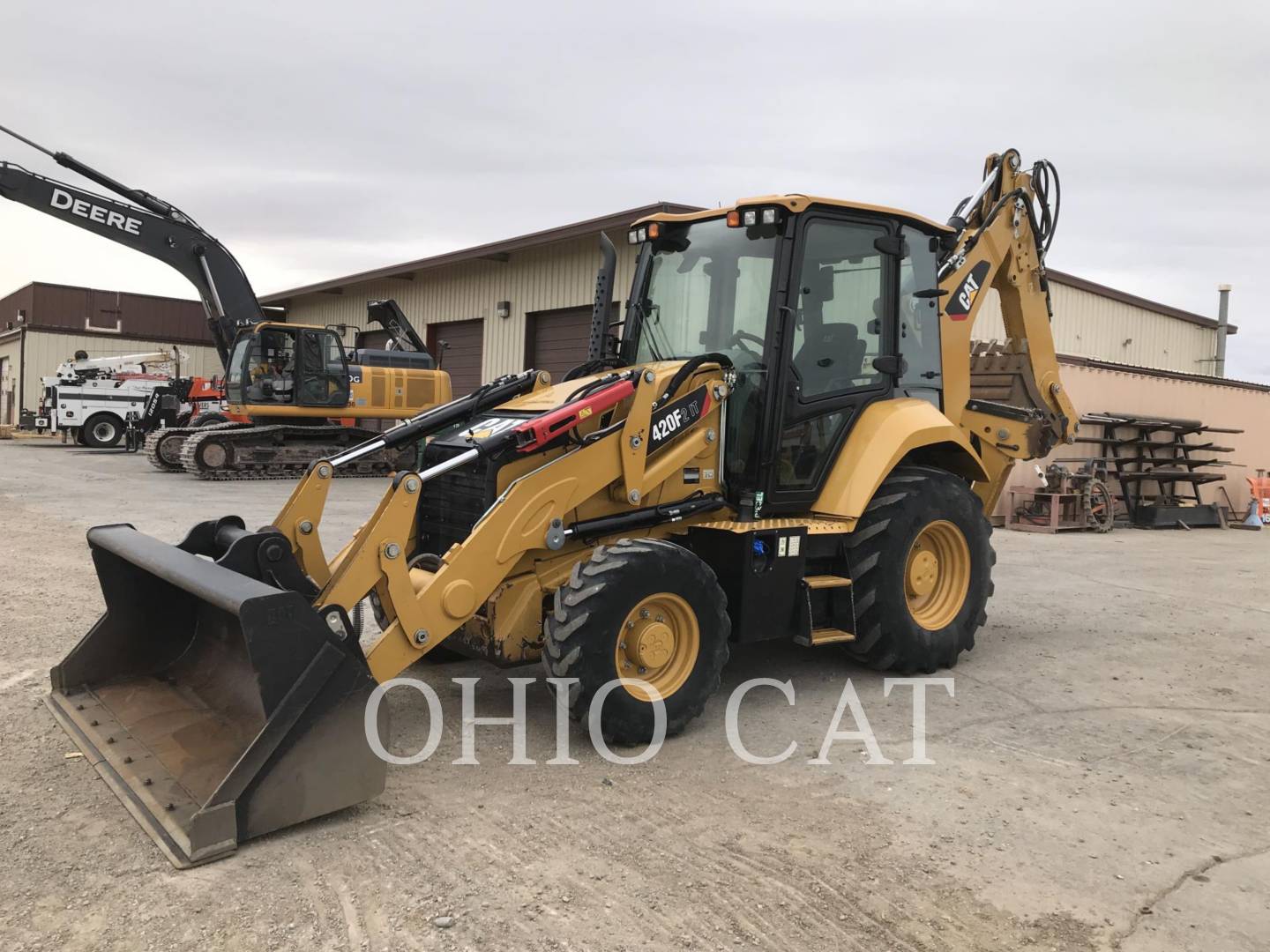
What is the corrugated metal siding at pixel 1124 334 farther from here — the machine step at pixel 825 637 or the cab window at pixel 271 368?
the machine step at pixel 825 637

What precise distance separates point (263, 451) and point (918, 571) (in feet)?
50.2

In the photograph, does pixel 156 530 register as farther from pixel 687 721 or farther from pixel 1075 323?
pixel 1075 323

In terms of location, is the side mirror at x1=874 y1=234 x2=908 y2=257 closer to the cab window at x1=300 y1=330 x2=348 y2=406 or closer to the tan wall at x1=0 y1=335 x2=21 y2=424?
the cab window at x1=300 y1=330 x2=348 y2=406

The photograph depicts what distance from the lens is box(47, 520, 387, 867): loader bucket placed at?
3312mm

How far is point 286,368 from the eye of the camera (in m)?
18.6

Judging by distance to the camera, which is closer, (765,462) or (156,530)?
(765,462)

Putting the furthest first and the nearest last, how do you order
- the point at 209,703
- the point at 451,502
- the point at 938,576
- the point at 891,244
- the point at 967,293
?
the point at 967,293 → the point at 938,576 → the point at 891,244 → the point at 451,502 → the point at 209,703

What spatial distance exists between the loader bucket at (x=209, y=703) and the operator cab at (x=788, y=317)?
246 centimetres

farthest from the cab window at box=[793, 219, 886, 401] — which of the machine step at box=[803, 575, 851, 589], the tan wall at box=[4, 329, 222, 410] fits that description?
the tan wall at box=[4, 329, 222, 410]

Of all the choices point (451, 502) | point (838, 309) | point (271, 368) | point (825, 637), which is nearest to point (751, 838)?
point (825, 637)

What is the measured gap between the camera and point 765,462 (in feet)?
17.0

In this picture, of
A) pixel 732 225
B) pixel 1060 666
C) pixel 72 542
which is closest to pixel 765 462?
pixel 732 225

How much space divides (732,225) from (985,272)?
234 cm

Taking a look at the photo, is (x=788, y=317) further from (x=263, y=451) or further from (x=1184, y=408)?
(x=263, y=451)
